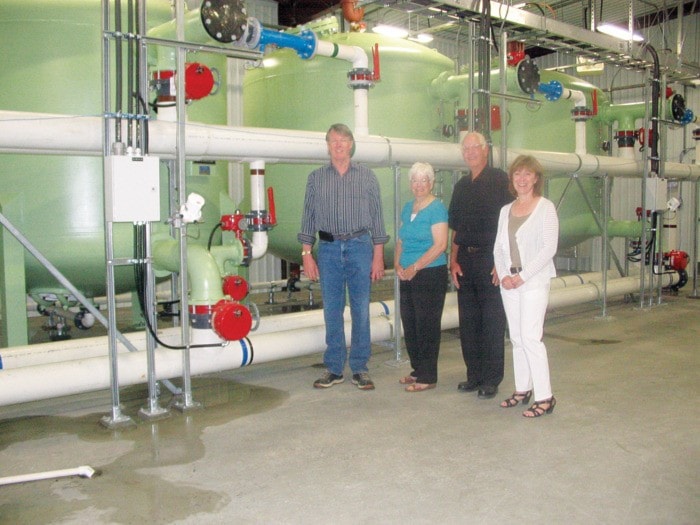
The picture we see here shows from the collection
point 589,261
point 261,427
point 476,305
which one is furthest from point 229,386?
point 589,261

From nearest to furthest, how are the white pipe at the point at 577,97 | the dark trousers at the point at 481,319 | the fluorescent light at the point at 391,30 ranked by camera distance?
the dark trousers at the point at 481,319, the white pipe at the point at 577,97, the fluorescent light at the point at 391,30

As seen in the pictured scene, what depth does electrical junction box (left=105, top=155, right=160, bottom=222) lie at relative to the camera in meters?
3.40

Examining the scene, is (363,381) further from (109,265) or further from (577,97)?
(577,97)

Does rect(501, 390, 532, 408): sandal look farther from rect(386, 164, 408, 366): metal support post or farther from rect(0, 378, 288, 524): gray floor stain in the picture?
rect(0, 378, 288, 524): gray floor stain

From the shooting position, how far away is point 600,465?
2971mm

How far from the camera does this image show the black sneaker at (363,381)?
4.21 m

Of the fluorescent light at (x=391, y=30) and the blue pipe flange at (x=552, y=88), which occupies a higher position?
the fluorescent light at (x=391, y=30)

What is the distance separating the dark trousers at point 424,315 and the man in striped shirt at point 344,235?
0.80ft

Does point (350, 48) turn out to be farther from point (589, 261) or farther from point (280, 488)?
point (589, 261)

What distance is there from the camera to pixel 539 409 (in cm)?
364

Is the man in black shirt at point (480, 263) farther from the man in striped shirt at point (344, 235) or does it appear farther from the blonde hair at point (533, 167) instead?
the man in striped shirt at point (344, 235)

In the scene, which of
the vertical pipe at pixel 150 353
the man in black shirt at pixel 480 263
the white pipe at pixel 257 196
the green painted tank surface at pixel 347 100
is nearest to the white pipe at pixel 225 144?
the white pipe at pixel 257 196

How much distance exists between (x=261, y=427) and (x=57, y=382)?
3.57ft

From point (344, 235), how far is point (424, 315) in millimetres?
675
